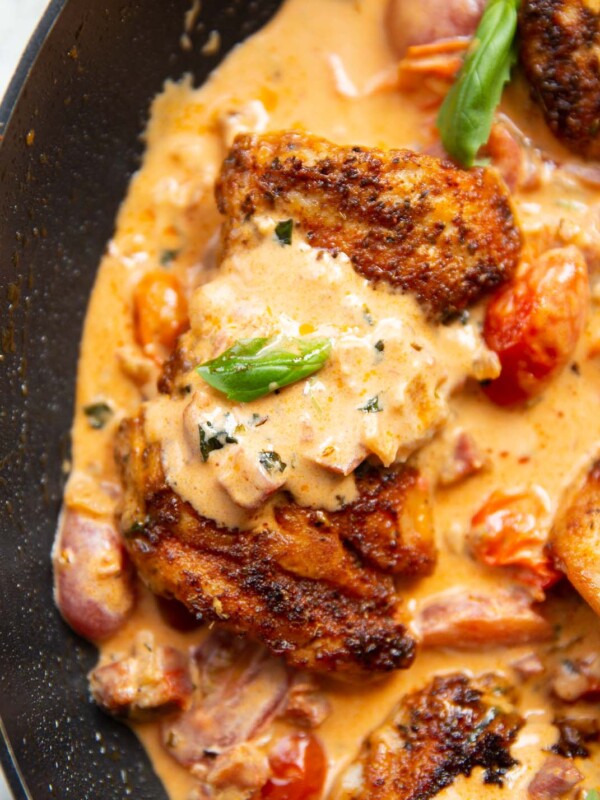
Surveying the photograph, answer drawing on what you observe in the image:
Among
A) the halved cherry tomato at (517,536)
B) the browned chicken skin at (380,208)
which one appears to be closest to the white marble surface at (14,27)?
the browned chicken skin at (380,208)

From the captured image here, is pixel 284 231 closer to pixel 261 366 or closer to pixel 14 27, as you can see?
pixel 261 366

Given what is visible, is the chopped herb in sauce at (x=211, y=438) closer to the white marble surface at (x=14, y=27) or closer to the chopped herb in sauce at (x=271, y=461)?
the chopped herb in sauce at (x=271, y=461)

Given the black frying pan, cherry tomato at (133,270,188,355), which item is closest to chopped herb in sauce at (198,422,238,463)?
cherry tomato at (133,270,188,355)

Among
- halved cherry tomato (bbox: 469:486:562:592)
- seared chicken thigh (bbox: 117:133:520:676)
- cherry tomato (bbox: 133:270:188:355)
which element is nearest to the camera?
seared chicken thigh (bbox: 117:133:520:676)

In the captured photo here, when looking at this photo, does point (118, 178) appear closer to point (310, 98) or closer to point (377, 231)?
point (310, 98)

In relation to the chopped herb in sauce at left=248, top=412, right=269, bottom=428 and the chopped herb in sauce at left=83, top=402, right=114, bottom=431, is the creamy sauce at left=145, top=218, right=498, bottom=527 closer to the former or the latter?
the chopped herb in sauce at left=248, top=412, right=269, bottom=428

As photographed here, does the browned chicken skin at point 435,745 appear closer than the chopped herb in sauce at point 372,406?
No

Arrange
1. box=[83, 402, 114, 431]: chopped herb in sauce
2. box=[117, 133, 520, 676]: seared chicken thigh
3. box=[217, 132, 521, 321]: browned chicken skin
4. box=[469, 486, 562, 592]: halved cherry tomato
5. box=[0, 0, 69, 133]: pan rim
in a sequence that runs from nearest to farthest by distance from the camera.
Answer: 1. box=[0, 0, 69, 133]: pan rim
2. box=[117, 133, 520, 676]: seared chicken thigh
3. box=[217, 132, 521, 321]: browned chicken skin
4. box=[469, 486, 562, 592]: halved cherry tomato
5. box=[83, 402, 114, 431]: chopped herb in sauce
